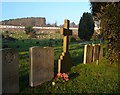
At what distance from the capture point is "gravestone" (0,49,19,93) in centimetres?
695

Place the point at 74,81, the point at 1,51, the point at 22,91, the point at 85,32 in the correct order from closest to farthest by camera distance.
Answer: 1. the point at 1,51
2. the point at 22,91
3. the point at 74,81
4. the point at 85,32

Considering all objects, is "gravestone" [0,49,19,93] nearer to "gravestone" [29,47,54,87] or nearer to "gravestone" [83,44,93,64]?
"gravestone" [29,47,54,87]

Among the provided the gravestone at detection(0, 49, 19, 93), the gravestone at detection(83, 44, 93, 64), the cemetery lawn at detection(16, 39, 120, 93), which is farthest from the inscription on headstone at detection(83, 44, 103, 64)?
the gravestone at detection(0, 49, 19, 93)

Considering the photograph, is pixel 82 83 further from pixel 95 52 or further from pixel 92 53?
pixel 95 52

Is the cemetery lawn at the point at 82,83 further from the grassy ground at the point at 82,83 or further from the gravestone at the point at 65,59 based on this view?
the gravestone at the point at 65,59

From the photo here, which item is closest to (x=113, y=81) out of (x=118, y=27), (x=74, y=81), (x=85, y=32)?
(x=74, y=81)

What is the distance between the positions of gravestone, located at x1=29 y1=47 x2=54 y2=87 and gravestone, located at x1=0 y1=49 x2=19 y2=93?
0.75 metres

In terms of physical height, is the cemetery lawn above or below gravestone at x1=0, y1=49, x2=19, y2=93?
below

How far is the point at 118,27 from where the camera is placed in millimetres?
10984

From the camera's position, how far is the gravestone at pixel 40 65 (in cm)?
802

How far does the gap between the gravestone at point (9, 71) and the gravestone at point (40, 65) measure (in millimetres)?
752

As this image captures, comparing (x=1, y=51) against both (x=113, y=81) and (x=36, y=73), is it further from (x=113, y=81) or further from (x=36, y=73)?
(x=113, y=81)

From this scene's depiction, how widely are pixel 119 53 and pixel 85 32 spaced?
100ft

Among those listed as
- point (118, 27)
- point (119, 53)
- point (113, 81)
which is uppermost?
point (118, 27)
